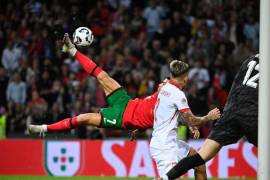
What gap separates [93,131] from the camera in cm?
1521

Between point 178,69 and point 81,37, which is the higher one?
point 81,37

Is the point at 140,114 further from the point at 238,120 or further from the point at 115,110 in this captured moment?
the point at 238,120

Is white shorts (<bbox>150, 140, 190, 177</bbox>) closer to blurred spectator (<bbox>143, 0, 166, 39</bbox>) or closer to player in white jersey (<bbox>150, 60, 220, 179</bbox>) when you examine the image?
player in white jersey (<bbox>150, 60, 220, 179</bbox>)

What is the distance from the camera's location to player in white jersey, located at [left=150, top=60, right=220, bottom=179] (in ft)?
26.2

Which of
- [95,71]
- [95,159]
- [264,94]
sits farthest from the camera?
[95,159]

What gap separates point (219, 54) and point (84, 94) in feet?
10.1

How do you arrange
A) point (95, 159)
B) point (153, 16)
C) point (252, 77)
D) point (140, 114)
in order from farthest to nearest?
1. point (153, 16)
2. point (95, 159)
3. point (140, 114)
4. point (252, 77)

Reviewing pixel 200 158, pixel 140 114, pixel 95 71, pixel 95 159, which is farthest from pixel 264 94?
pixel 95 159

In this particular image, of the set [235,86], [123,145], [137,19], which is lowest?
[123,145]

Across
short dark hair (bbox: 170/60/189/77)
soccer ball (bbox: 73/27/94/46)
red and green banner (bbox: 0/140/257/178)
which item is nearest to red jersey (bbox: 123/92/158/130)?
short dark hair (bbox: 170/60/189/77)

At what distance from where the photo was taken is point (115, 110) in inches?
356

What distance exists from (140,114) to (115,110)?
459 mm

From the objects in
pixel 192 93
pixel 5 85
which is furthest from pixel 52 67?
pixel 192 93

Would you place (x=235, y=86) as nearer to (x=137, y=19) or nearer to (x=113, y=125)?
(x=113, y=125)
